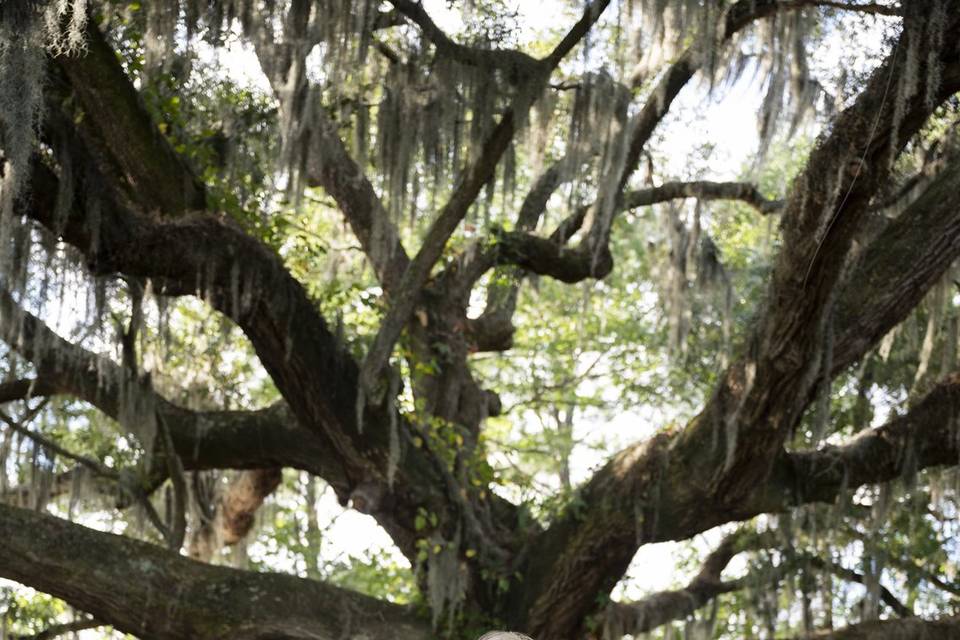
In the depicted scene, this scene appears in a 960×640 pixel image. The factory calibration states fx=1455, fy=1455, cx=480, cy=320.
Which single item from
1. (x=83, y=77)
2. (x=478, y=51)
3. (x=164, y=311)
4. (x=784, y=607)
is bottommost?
(x=784, y=607)

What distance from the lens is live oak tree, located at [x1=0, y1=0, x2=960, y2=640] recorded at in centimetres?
660

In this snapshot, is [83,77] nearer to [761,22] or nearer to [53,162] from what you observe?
[53,162]

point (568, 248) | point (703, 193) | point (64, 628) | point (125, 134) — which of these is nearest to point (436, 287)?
point (568, 248)

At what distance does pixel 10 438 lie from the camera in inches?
348


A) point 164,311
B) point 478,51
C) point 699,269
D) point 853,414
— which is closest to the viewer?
point 478,51

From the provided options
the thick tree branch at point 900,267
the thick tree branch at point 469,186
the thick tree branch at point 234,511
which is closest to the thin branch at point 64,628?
the thick tree branch at point 234,511

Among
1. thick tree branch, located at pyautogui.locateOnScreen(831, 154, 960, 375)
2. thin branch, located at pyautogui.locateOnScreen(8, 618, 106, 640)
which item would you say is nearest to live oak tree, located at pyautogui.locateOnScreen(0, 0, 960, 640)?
thick tree branch, located at pyautogui.locateOnScreen(831, 154, 960, 375)

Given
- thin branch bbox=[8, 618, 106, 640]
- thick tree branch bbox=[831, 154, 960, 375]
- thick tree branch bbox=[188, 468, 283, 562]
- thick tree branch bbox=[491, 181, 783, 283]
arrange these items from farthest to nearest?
1. thick tree branch bbox=[188, 468, 283, 562]
2. thick tree branch bbox=[491, 181, 783, 283]
3. thin branch bbox=[8, 618, 106, 640]
4. thick tree branch bbox=[831, 154, 960, 375]

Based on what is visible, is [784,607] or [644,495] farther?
[784,607]

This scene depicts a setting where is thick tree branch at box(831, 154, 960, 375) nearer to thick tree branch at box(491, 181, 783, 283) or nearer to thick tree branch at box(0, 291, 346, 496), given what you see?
thick tree branch at box(491, 181, 783, 283)

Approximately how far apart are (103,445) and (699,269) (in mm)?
4020

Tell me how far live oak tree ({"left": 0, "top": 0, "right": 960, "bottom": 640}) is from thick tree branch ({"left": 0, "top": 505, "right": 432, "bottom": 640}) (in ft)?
0.06

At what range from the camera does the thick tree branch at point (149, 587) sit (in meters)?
7.08

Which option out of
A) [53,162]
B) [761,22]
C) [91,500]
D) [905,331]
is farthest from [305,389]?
[905,331]
